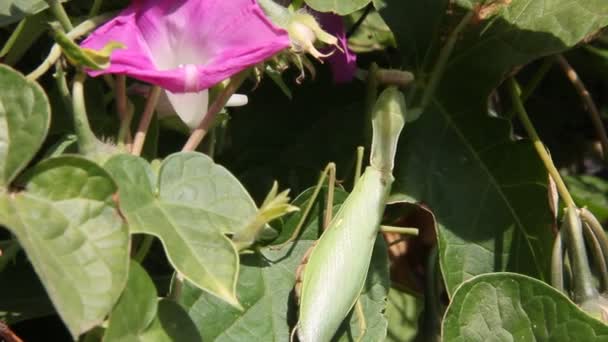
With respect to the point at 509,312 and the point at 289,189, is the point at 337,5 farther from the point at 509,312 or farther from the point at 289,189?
the point at 509,312

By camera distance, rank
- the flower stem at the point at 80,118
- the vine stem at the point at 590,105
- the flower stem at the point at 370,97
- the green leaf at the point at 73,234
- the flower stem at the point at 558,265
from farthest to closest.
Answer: the vine stem at the point at 590,105
the flower stem at the point at 370,97
the flower stem at the point at 558,265
the flower stem at the point at 80,118
the green leaf at the point at 73,234

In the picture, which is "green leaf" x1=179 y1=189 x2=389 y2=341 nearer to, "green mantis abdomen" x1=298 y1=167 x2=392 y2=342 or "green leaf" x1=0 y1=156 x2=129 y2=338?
"green mantis abdomen" x1=298 y1=167 x2=392 y2=342

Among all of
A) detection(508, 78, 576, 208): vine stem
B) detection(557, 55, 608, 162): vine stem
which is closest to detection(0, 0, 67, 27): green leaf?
detection(508, 78, 576, 208): vine stem

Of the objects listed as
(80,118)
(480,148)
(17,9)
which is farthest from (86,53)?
(480,148)

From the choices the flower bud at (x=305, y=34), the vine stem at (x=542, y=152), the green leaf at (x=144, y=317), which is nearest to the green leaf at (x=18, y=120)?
the green leaf at (x=144, y=317)

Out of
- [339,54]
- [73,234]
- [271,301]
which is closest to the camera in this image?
[73,234]

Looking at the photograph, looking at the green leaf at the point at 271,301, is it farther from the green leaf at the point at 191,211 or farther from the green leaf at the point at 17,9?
the green leaf at the point at 17,9

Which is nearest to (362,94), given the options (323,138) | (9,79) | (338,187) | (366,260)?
(323,138)
